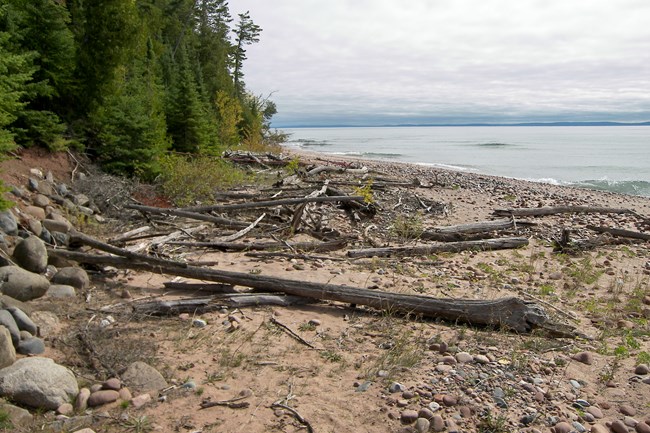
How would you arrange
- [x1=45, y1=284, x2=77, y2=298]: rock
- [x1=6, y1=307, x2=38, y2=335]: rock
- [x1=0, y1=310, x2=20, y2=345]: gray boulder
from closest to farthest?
1. [x1=0, y1=310, x2=20, y2=345]: gray boulder
2. [x1=6, y1=307, x2=38, y2=335]: rock
3. [x1=45, y1=284, x2=77, y2=298]: rock

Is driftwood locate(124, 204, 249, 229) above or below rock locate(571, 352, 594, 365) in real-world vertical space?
above

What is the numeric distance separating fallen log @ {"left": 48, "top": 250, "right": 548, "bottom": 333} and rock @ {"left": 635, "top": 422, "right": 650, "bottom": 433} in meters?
1.73

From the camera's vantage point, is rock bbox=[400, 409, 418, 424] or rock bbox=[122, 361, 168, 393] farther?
rock bbox=[122, 361, 168, 393]

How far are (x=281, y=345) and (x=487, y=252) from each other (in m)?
6.24

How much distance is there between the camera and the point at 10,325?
420 centimetres

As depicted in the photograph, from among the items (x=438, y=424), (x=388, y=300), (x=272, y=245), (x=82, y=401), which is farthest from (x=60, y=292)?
(x=438, y=424)

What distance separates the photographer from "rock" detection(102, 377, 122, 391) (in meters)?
3.88

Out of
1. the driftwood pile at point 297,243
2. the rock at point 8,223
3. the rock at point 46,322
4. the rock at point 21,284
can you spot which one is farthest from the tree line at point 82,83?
the rock at point 46,322

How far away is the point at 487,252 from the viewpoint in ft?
31.8

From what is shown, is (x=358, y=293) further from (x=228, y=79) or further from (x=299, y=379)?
(x=228, y=79)

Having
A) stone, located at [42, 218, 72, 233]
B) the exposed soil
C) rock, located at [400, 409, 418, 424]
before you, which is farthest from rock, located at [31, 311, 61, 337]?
rock, located at [400, 409, 418, 424]

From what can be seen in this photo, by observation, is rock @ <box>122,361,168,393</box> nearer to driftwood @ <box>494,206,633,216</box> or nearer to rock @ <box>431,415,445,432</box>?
rock @ <box>431,415,445,432</box>

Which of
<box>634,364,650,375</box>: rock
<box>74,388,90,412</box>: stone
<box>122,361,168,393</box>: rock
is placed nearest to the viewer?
<box>74,388,90,412</box>: stone

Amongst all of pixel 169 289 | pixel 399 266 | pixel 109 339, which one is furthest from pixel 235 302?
pixel 399 266
